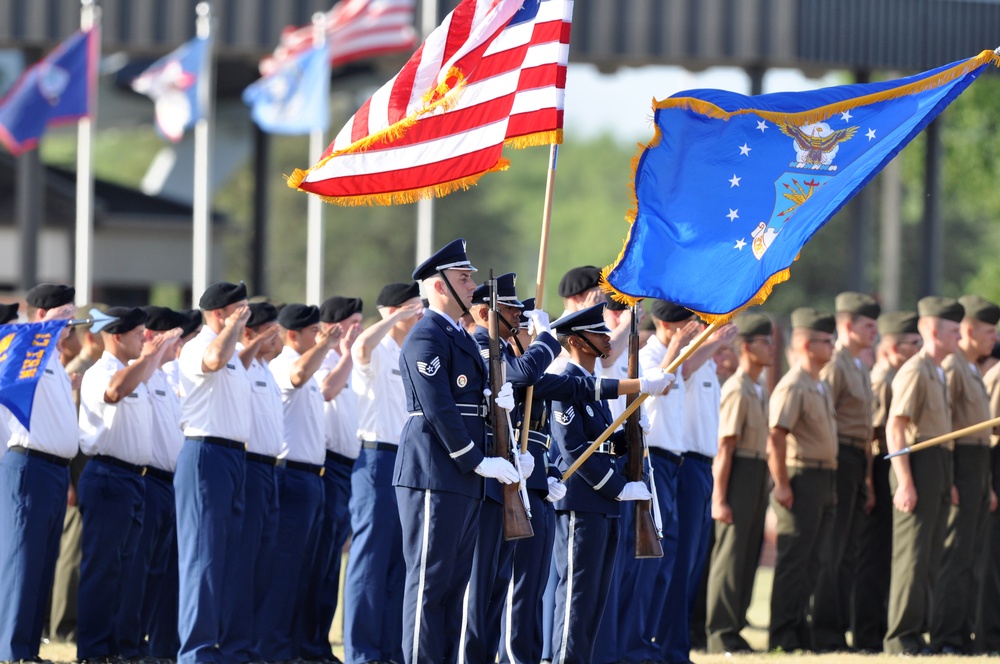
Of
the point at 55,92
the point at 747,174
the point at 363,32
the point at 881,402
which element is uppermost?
the point at 363,32

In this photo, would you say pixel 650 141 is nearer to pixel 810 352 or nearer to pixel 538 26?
pixel 538 26

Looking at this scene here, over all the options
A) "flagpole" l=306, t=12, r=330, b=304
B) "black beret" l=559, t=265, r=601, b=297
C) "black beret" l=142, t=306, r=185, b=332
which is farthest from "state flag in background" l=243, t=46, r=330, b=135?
"black beret" l=559, t=265, r=601, b=297

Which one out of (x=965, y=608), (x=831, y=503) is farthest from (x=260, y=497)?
(x=965, y=608)

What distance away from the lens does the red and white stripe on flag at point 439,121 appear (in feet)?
25.7

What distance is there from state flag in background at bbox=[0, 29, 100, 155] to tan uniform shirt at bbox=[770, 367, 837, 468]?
9.94m

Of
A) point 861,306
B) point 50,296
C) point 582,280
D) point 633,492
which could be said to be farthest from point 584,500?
point 861,306

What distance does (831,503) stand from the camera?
10.9 metres

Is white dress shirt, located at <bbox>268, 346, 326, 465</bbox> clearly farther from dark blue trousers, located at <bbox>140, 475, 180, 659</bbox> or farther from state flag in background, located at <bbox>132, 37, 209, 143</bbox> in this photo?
state flag in background, located at <bbox>132, 37, 209, 143</bbox>

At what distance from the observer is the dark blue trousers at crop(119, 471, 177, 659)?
9453mm

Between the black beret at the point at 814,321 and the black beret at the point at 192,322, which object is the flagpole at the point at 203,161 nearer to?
the black beret at the point at 192,322

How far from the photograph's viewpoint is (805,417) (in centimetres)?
1083

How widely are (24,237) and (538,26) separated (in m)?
12.7

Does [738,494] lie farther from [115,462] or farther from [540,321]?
[115,462]

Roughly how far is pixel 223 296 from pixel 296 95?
33.1 ft
